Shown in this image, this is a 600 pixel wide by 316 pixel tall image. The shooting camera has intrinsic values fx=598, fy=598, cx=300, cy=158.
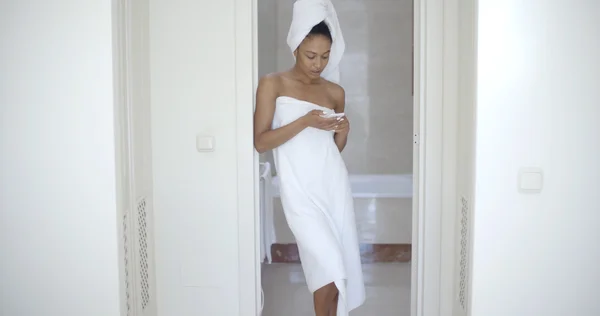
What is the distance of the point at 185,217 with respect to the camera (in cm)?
262

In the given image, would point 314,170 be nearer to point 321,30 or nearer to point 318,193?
point 318,193

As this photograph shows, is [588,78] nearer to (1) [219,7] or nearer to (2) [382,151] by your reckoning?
(1) [219,7]

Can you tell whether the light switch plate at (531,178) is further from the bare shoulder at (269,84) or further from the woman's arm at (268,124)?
the bare shoulder at (269,84)

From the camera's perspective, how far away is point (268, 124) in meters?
2.67

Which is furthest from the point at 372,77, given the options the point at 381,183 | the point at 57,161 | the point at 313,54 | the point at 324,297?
the point at 57,161

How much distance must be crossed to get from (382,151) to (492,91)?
3.24 meters

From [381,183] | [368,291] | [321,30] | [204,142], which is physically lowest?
[368,291]

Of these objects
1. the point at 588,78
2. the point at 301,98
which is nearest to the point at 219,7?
the point at 301,98

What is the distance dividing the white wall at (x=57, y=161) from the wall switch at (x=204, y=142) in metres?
0.58

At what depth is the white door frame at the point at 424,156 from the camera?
252 cm

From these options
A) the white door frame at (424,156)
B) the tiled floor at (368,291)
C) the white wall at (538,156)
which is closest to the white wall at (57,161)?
the white door frame at (424,156)

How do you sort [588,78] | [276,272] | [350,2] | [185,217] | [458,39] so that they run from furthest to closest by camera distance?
[350,2] < [276,272] < [185,217] < [458,39] < [588,78]

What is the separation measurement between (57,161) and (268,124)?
948 mm

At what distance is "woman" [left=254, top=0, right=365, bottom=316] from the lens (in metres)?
2.61
